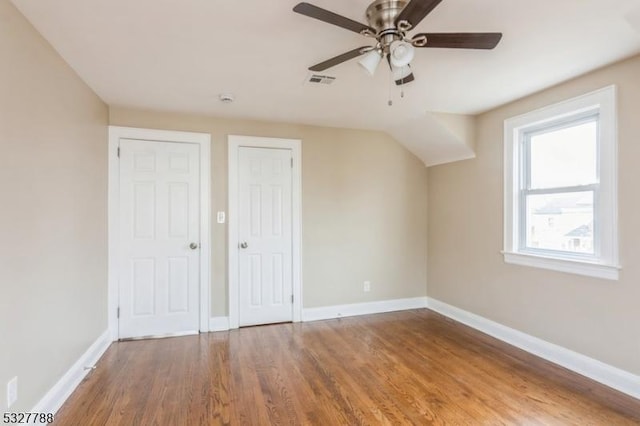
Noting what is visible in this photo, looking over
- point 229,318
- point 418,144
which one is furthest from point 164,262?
point 418,144

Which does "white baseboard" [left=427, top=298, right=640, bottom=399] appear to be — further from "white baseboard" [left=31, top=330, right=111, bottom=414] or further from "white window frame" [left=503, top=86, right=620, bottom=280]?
"white baseboard" [left=31, top=330, right=111, bottom=414]

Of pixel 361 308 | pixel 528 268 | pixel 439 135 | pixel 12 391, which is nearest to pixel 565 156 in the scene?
pixel 528 268

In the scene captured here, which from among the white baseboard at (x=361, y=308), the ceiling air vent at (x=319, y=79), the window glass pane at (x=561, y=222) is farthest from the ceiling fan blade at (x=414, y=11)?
the white baseboard at (x=361, y=308)

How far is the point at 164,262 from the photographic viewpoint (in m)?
3.55

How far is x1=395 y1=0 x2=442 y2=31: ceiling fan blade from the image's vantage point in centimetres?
138

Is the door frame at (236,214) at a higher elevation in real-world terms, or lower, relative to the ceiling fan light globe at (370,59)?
lower

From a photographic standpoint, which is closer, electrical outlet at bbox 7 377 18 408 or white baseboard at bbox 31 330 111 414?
electrical outlet at bbox 7 377 18 408

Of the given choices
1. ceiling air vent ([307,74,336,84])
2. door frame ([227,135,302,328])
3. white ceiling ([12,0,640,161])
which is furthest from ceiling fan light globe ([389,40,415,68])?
door frame ([227,135,302,328])

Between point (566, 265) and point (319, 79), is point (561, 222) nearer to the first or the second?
point (566, 265)

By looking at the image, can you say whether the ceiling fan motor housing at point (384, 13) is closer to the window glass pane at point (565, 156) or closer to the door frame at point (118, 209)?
the window glass pane at point (565, 156)

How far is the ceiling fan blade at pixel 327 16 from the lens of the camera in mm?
1394

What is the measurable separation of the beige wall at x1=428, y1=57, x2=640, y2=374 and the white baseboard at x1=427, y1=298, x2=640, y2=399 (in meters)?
0.05

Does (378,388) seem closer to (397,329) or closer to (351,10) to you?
(397,329)

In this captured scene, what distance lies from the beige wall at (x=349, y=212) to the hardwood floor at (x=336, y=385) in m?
0.82
